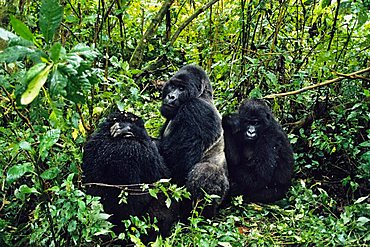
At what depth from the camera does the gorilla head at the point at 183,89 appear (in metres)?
4.61

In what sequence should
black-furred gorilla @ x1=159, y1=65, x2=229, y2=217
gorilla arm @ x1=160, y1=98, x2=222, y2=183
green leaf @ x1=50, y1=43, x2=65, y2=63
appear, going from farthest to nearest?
gorilla arm @ x1=160, y1=98, x2=222, y2=183, black-furred gorilla @ x1=159, y1=65, x2=229, y2=217, green leaf @ x1=50, y1=43, x2=65, y2=63

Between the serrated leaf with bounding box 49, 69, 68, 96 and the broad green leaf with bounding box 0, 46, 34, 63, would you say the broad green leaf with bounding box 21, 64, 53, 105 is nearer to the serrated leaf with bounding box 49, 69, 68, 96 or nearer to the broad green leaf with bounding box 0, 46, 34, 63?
the serrated leaf with bounding box 49, 69, 68, 96

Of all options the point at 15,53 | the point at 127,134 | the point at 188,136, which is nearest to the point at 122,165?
the point at 127,134

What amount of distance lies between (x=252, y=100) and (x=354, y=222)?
1.79 meters

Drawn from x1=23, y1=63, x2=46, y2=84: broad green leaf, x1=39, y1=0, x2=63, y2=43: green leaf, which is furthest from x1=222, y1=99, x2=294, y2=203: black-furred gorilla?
x1=23, y1=63, x2=46, y2=84: broad green leaf

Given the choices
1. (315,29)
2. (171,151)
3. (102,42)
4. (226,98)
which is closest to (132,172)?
(171,151)

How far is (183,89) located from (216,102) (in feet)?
2.75

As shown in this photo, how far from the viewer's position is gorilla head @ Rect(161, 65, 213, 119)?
182 inches

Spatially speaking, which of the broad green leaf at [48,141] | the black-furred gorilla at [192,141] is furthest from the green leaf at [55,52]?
the black-furred gorilla at [192,141]

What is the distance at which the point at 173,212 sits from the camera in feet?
12.9

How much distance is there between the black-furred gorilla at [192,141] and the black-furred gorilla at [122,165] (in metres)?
0.50

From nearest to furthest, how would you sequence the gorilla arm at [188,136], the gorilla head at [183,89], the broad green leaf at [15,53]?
the broad green leaf at [15,53]
the gorilla arm at [188,136]
the gorilla head at [183,89]

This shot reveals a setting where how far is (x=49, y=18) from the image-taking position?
1.73 m

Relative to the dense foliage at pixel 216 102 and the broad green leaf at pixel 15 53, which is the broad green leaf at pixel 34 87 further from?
the broad green leaf at pixel 15 53
